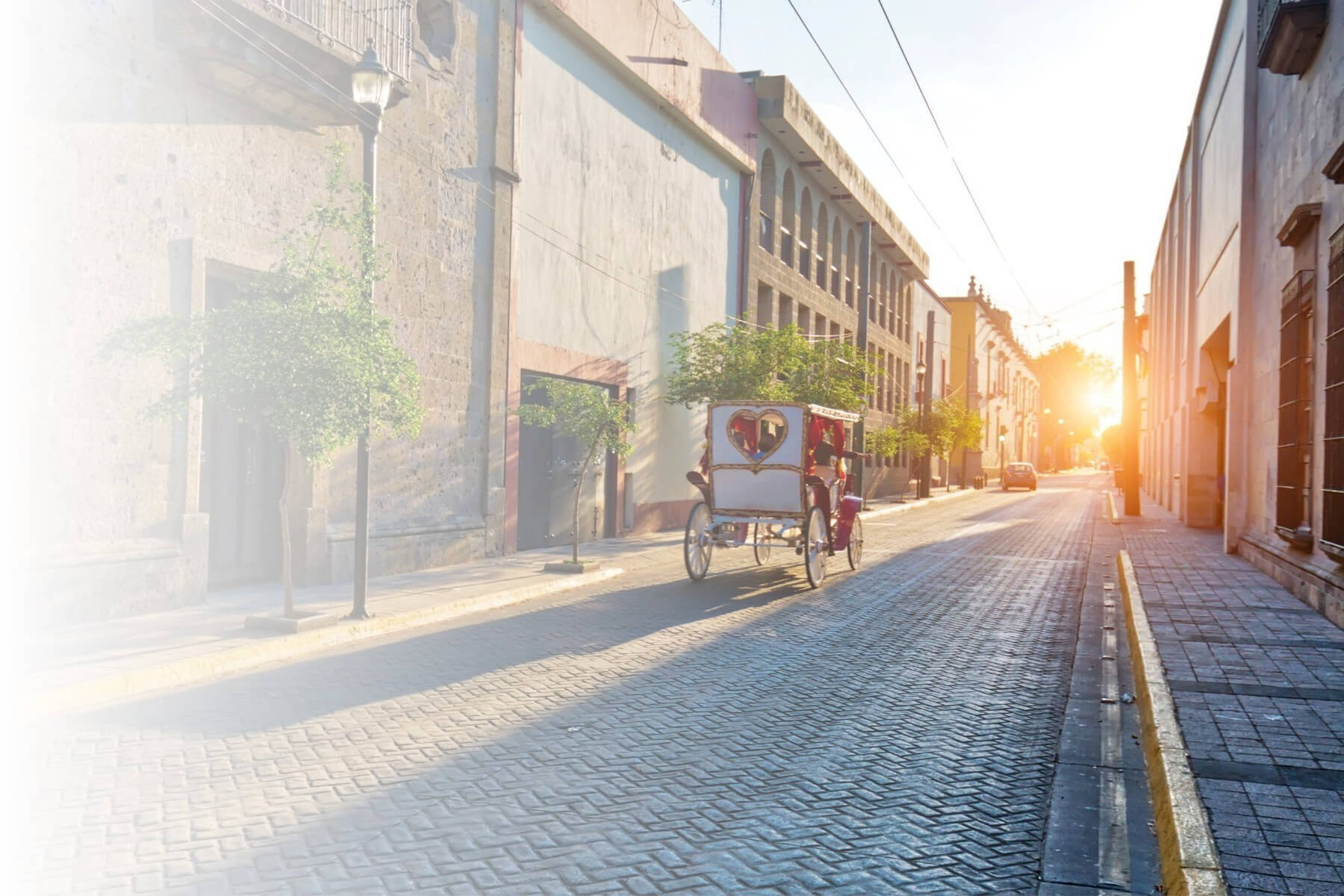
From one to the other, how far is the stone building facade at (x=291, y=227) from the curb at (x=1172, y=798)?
7579 mm

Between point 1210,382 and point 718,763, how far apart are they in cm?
2181

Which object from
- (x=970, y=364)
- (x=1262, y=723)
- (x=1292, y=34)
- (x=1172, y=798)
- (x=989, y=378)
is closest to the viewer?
(x=1172, y=798)

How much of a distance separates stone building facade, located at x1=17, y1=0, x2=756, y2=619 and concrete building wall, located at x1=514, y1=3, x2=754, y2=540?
0.24 ft

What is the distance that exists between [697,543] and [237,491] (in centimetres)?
521

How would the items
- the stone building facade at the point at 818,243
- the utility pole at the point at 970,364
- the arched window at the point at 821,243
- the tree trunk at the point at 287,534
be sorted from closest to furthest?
the tree trunk at the point at 287,534 < the stone building facade at the point at 818,243 < the arched window at the point at 821,243 < the utility pole at the point at 970,364

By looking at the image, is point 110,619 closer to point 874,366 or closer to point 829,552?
point 829,552

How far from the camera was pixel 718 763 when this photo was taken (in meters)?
5.13

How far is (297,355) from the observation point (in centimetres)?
804

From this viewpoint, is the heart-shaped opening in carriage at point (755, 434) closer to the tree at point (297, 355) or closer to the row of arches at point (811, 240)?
the tree at point (297, 355)

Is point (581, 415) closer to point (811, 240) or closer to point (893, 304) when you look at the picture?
point (811, 240)

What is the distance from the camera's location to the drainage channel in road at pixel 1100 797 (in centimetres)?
395

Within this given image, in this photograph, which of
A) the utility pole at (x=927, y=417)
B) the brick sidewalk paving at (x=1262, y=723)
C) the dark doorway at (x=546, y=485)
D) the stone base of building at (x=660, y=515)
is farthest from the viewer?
the utility pole at (x=927, y=417)

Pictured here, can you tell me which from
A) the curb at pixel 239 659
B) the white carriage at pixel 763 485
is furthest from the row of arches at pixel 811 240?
the curb at pixel 239 659

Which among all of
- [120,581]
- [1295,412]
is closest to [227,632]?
[120,581]
